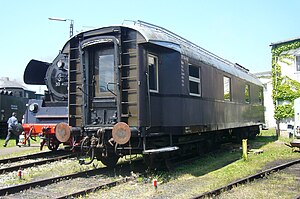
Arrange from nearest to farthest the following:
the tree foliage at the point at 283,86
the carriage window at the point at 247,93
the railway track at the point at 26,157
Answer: the railway track at the point at 26,157 < the carriage window at the point at 247,93 < the tree foliage at the point at 283,86

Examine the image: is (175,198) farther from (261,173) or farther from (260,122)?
(260,122)

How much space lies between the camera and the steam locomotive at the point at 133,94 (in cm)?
789

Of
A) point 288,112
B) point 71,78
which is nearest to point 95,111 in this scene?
point 71,78

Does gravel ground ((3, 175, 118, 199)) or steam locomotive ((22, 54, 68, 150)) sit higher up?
steam locomotive ((22, 54, 68, 150))

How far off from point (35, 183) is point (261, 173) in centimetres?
531

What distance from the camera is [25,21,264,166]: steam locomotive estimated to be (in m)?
7.89

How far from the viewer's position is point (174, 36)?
9.52 meters

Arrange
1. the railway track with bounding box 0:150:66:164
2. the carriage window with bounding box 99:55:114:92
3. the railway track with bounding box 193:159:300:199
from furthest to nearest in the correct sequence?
the railway track with bounding box 0:150:66:164
the carriage window with bounding box 99:55:114:92
the railway track with bounding box 193:159:300:199

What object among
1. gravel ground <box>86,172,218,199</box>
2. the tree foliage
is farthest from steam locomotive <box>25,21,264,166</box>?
the tree foliage

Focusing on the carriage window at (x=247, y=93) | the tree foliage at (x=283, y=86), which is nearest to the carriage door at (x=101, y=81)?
the carriage window at (x=247, y=93)

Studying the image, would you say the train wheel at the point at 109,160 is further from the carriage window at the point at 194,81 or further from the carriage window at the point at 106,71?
the carriage window at the point at 194,81

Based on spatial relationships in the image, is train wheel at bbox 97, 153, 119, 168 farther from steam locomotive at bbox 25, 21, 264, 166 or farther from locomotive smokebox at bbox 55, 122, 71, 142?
locomotive smokebox at bbox 55, 122, 71, 142

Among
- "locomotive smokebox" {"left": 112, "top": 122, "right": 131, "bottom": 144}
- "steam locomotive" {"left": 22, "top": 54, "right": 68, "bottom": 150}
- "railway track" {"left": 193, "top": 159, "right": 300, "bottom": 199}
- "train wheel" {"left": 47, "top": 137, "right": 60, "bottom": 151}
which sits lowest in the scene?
"railway track" {"left": 193, "top": 159, "right": 300, "bottom": 199}

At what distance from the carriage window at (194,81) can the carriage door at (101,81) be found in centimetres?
227
